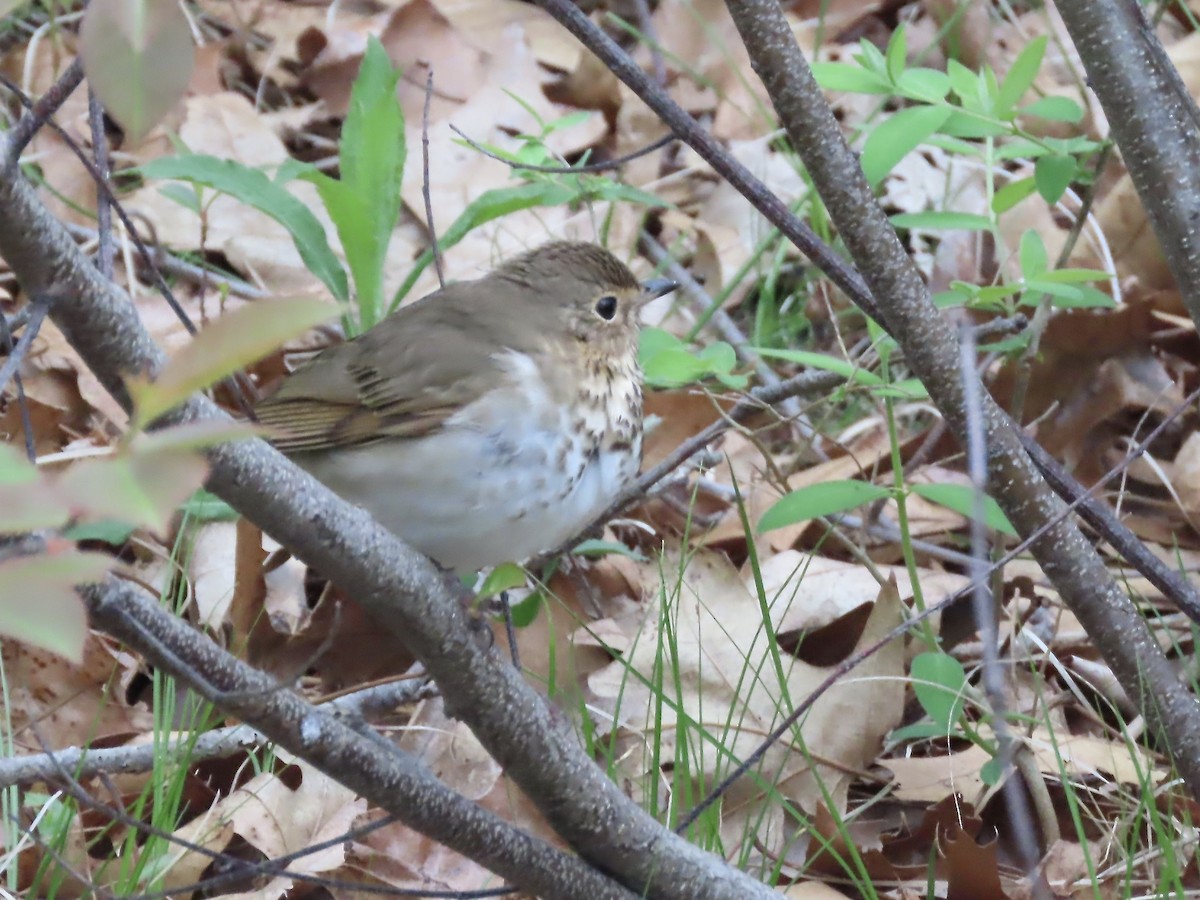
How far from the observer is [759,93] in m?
4.86

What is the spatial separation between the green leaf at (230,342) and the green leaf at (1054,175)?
1.86 metres


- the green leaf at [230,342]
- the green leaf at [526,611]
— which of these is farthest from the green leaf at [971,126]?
the green leaf at [230,342]

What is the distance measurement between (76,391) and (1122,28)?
7.90 feet

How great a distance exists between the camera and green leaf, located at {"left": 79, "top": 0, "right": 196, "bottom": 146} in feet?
2.07

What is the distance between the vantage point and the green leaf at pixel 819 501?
205 centimetres

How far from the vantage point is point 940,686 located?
2.07 m

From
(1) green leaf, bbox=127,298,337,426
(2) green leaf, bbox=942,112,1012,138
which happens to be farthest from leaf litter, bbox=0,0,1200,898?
(2) green leaf, bbox=942,112,1012,138

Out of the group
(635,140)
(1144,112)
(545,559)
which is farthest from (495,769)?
(635,140)

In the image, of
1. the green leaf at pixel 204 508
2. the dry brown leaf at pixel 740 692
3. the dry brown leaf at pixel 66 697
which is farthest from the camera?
the green leaf at pixel 204 508

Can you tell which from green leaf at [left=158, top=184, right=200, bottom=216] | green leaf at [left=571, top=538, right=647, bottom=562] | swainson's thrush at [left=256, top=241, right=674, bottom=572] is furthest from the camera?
green leaf at [left=158, top=184, right=200, bottom=216]

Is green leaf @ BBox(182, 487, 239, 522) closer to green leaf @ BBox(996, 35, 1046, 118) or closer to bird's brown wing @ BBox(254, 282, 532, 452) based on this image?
bird's brown wing @ BBox(254, 282, 532, 452)

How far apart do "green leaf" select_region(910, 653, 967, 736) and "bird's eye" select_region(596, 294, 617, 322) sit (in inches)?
33.1

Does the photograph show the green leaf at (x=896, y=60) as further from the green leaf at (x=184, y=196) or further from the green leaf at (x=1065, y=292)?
the green leaf at (x=184, y=196)

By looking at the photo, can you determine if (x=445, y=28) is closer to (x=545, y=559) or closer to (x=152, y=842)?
(x=545, y=559)
